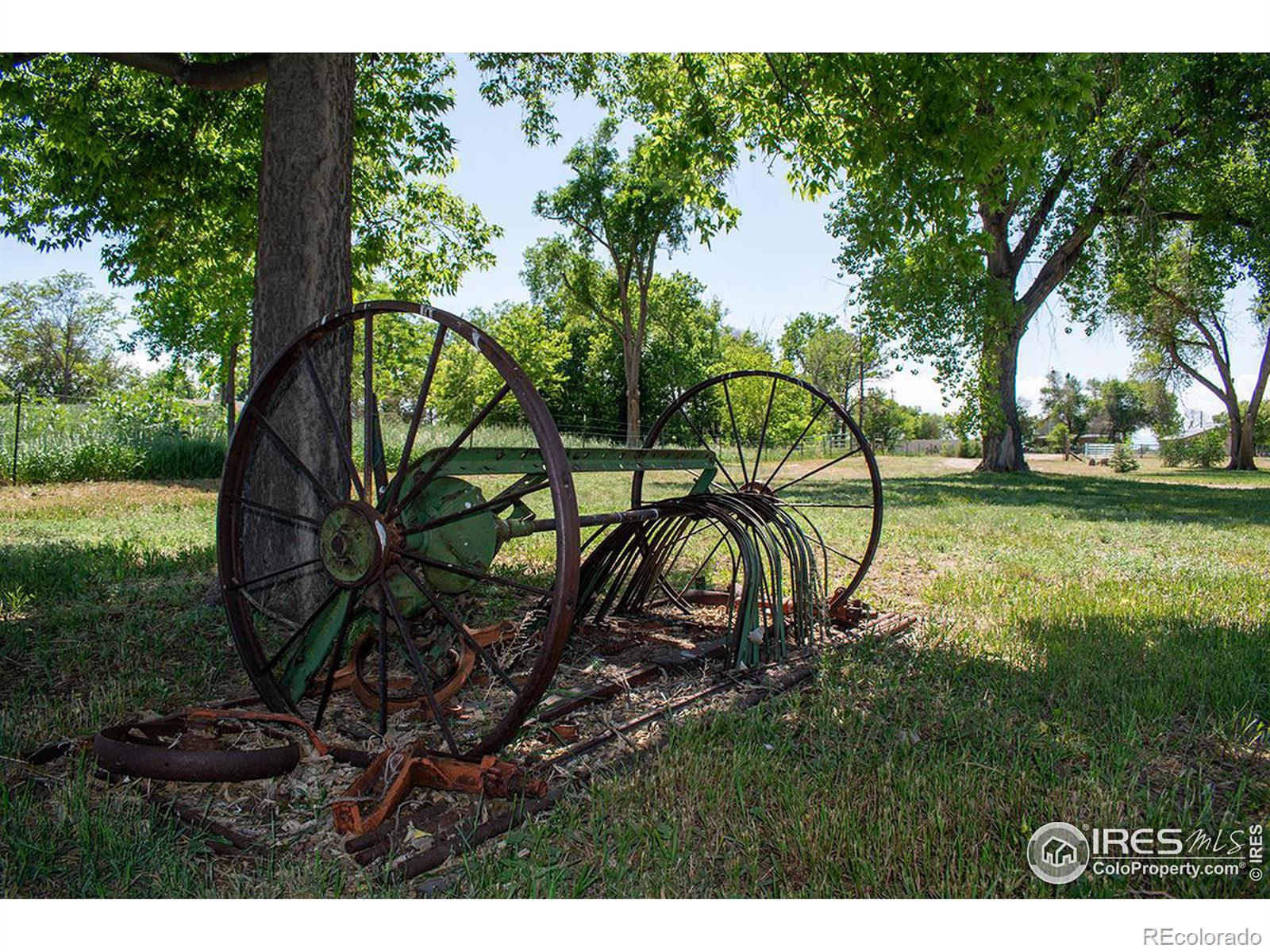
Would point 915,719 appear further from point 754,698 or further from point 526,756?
point 526,756

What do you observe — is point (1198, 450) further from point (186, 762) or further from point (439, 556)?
point (186, 762)

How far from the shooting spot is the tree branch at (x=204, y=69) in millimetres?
5328

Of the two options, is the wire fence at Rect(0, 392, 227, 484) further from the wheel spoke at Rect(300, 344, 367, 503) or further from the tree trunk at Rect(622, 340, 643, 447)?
the tree trunk at Rect(622, 340, 643, 447)

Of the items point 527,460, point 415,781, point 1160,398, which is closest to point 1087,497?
point 527,460

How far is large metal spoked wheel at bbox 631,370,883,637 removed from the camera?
16.3 feet

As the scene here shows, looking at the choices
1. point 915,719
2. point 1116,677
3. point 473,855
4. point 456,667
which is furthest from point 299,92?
point 1116,677

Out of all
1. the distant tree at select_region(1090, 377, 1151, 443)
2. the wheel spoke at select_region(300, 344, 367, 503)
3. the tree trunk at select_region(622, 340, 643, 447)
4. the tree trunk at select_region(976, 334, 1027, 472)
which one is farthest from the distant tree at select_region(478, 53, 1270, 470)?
the distant tree at select_region(1090, 377, 1151, 443)

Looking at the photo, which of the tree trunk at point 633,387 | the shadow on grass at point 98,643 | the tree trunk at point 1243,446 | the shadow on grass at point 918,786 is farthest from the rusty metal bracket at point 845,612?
the tree trunk at point 1243,446

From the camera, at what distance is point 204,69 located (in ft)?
17.7

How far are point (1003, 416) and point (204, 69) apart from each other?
1765 centimetres

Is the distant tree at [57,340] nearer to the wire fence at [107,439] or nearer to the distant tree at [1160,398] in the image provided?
the wire fence at [107,439]

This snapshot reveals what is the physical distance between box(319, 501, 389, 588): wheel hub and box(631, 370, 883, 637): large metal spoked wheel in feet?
5.87

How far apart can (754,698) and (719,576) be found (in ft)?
10.2

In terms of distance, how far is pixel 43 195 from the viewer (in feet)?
25.5
